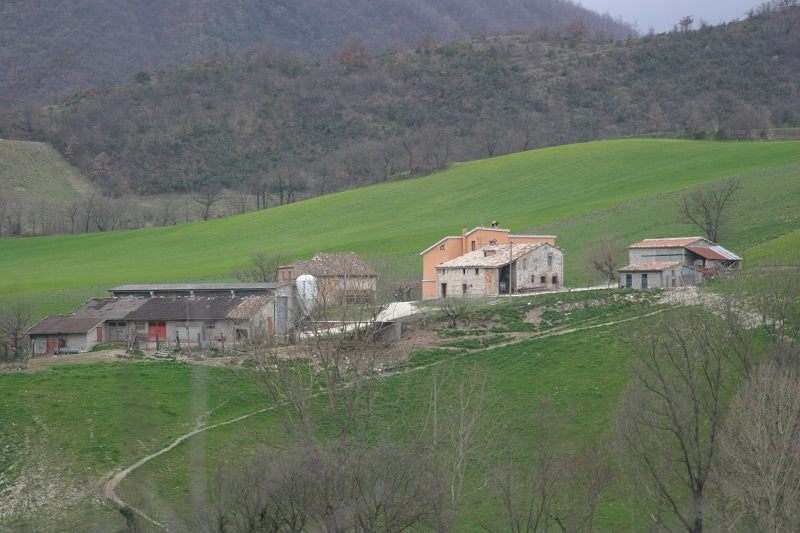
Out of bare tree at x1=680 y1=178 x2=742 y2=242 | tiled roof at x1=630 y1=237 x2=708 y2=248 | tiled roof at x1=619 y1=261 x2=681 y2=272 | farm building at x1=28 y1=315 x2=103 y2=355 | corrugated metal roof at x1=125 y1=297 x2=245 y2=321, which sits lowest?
farm building at x1=28 y1=315 x2=103 y2=355

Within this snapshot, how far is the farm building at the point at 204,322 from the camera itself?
64062mm

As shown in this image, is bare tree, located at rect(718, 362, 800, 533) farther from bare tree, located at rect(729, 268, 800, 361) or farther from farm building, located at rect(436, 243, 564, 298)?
farm building, located at rect(436, 243, 564, 298)

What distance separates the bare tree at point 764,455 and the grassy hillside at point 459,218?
32.5 metres

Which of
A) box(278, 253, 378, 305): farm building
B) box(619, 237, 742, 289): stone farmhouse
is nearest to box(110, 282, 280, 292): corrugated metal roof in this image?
box(278, 253, 378, 305): farm building

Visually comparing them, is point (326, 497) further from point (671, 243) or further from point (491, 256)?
point (671, 243)

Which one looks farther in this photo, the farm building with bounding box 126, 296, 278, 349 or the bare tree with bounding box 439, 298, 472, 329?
the farm building with bounding box 126, 296, 278, 349

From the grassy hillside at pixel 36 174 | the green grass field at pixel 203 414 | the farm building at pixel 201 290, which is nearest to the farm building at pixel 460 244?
the farm building at pixel 201 290

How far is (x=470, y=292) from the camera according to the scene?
69.7 m

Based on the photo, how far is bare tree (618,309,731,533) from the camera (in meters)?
41.0

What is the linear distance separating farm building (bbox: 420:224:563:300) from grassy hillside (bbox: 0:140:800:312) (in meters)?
2.84

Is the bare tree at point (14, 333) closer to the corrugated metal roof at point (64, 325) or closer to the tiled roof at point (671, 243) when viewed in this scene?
the corrugated metal roof at point (64, 325)

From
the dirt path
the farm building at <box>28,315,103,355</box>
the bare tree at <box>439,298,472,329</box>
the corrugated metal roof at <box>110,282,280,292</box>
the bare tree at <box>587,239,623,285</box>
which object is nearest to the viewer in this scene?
the dirt path

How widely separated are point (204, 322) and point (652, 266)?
2266 centimetres

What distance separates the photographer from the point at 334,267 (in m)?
73.3
